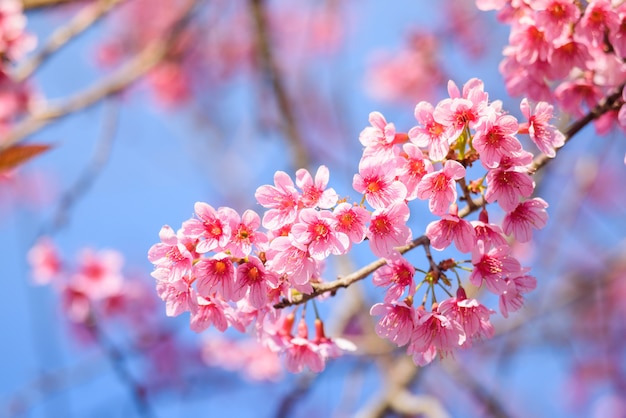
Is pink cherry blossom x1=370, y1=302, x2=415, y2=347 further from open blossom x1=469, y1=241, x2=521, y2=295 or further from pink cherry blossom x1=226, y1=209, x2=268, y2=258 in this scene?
pink cherry blossom x1=226, y1=209, x2=268, y2=258

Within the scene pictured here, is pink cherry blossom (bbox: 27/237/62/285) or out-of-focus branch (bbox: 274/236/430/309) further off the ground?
pink cherry blossom (bbox: 27/237/62/285)

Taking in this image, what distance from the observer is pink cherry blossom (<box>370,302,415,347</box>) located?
3.87 ft

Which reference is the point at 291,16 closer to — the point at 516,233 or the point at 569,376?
the point at 569,376

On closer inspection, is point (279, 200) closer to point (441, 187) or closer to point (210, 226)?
point (210, 226)

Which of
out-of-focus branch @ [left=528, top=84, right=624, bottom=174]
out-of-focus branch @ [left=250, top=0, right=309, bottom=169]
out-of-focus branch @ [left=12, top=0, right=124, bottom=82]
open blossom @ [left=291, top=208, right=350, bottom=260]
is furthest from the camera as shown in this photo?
out-of-focus branch @ [left=250, top=0, right=309, bottom=169]

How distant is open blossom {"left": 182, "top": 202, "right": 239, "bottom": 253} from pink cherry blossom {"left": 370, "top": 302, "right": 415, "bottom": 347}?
0.34 m

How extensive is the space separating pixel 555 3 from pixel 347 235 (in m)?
0.75

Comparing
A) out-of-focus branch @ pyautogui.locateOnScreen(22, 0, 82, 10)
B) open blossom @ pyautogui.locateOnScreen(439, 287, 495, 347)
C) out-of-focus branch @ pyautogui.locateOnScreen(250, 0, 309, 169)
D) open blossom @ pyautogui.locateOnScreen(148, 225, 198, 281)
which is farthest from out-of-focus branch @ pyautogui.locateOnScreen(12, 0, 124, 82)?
open blossom @ pyautogui.locateOnScreen(439, 287, 495, 347)

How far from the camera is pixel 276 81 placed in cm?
338

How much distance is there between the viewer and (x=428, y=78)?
4359 millimetres

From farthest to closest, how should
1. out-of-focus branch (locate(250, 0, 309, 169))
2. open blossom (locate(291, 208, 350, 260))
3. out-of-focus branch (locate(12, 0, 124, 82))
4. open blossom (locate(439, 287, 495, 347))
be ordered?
out-of-focus branch (locate(250, 0, 309, 169))
out-of-focus branch (locate(12, 0, 124, 82))
open blossom (locate(439, 287, 495, 347))
open blossom (locate(291, 208, 350, 260))

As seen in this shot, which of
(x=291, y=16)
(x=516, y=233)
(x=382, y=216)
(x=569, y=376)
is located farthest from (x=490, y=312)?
(x=291, y=16)

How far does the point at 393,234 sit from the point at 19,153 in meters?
0.94

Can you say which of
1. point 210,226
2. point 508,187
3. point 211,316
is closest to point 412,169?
point 508,187
